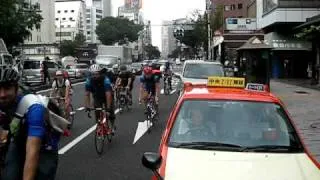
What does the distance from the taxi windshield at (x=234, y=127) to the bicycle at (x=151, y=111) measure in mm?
9458

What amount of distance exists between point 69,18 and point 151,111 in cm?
15657

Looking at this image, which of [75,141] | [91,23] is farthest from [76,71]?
[91,23]

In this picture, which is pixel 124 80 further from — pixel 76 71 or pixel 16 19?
pixel 76 71

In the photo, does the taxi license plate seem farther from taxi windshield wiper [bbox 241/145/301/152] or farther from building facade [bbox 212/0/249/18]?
building facade [bbox 212/0/249/18]

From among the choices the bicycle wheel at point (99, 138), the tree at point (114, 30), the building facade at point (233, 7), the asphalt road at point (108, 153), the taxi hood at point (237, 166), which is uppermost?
the building facade at point (233, 7)

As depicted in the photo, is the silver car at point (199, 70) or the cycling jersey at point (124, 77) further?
the silver car at point (199, 70)

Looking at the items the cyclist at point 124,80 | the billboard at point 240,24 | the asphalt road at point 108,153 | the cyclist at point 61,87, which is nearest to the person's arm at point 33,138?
the asphalt road at point 108,153

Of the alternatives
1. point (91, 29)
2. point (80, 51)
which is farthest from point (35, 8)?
point (91, 29)

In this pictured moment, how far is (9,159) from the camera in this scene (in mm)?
4426

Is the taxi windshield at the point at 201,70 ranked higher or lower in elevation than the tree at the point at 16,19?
lower

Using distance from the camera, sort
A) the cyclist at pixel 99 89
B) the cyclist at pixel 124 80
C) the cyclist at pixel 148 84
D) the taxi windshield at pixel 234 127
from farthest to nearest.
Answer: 1. the cyclist at pixel 124 80
2. the cyclist at pixel 148 84
3. the cyclist at pixel 99 89
4. the taxi windshield at pixel 234 127

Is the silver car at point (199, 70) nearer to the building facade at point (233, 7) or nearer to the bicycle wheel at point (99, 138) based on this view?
the bicycle wheel at point (99, 138)

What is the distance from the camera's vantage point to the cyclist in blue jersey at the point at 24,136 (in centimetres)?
423

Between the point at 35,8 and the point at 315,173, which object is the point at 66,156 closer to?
the point at 315,173
